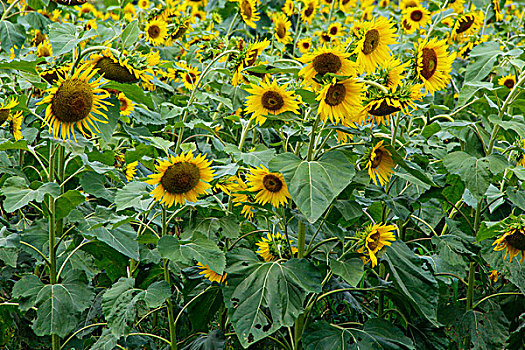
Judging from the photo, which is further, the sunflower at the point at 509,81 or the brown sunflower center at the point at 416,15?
the brown sunflower center at the point at 416,15

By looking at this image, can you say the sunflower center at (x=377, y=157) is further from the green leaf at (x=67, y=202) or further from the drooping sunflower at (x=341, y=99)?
the green leaf at (x=67, y=202)

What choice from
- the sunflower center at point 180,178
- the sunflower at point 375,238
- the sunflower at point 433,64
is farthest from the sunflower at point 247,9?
the sunflower at point 375,238

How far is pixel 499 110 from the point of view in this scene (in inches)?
105

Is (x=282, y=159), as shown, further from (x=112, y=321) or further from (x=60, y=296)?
(x=60, y=296)

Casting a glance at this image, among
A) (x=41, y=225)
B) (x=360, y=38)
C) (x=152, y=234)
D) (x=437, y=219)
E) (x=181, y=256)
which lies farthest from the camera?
(x=437, y=219)

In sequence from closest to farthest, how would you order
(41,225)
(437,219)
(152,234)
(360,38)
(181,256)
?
(181,256)
(360,38)
(152,234)
(41,225)
(437,219)

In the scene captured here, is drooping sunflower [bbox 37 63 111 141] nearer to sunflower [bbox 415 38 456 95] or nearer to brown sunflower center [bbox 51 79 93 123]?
brown sunflower center [bbox 51 79 93 123]

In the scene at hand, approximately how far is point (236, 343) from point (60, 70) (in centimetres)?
→ 137

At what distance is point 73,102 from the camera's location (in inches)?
81.8

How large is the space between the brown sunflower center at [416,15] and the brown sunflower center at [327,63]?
3.13 m

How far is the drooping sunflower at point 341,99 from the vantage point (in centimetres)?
203

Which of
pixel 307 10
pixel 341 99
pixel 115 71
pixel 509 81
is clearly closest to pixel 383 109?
pixel 341 99

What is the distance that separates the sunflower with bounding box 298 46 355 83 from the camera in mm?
2076

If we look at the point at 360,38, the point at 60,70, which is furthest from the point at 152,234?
the point at 360,38
